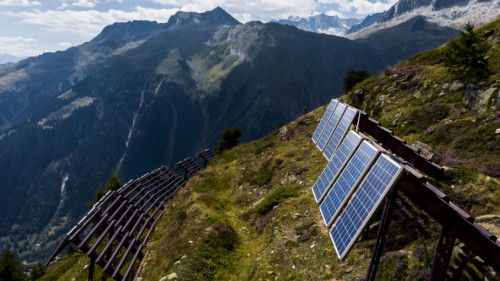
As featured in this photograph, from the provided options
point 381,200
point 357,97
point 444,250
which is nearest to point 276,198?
point 381,200

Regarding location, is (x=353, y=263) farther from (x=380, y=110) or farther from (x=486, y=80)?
(x=380, y=110)

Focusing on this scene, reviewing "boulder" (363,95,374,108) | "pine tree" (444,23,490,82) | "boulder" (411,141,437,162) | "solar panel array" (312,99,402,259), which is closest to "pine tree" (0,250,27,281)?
"solar panel array" (312,99,402,259)

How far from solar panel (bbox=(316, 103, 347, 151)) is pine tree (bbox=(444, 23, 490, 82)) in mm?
17367

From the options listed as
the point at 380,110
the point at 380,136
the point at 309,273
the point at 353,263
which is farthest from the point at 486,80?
the point at 309,273

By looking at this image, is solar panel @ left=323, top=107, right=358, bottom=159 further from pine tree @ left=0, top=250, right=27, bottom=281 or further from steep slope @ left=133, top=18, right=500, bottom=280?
pine tree @ left=0, top=250, right=27, bottom=281

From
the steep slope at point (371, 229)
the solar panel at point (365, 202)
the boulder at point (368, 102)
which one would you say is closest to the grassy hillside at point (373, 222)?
the steep slope at point (371, 229)

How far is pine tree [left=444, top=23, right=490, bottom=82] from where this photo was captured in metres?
28.9

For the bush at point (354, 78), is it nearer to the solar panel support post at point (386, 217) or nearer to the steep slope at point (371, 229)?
the steep slope at point (371, 229)

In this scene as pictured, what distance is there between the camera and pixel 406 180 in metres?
10.4

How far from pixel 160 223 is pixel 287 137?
28448 millimetres

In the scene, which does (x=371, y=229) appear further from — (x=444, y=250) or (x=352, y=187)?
(x=444, y=250)

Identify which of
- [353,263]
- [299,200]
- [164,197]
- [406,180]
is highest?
[406,180]

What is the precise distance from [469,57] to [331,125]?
19727 millimetres

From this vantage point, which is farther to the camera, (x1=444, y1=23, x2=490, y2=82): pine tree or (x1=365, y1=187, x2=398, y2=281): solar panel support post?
(x1=444, y1=23, x2=490, y2=82): pine tree
